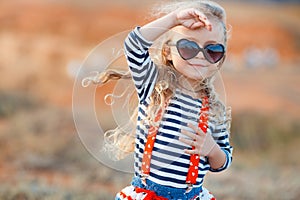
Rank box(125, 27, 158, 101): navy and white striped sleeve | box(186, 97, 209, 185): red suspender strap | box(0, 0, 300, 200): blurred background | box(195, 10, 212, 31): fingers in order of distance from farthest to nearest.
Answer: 1. box(0, 0, 300, 200): blurred background
2. box(186, 97, 209, 185): red suspender strap
3. box(125, 27, 158, 101): navy and white striped sleeve
4. box(195, 10, 212, 31): fingers

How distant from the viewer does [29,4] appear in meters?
24.0

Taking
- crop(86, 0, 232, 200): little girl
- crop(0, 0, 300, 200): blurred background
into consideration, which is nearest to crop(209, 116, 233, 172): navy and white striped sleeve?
crop(86, 0, 232, 200): little girl

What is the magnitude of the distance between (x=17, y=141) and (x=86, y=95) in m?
6.48

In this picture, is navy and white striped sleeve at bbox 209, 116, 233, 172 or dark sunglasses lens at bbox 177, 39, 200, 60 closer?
dark sunglasses lens at bbox 177, 39, 200, 60

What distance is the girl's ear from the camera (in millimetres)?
3459

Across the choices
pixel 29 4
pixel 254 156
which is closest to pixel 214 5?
pixel 254 156

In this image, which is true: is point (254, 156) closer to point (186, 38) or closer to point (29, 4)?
point (186, 38)

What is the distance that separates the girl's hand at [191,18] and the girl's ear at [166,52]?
203 millimetres

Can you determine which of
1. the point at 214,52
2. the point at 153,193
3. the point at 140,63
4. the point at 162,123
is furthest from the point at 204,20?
the point at 153,193

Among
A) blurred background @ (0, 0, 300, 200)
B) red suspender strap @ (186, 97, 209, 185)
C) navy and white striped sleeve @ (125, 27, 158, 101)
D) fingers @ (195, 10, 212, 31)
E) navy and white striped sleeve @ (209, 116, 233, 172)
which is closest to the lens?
fingers @ (195, 10, 212, 31)

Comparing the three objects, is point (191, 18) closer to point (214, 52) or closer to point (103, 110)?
point (214, 52)

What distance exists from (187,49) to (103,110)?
5.52 m

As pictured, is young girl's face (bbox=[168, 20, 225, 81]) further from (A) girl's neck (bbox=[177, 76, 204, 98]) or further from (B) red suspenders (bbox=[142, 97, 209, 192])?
(B) red suspenders (bbox=[142, 97, 209, 192])

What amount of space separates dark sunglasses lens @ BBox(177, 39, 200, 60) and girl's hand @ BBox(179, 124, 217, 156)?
0.99 ft
